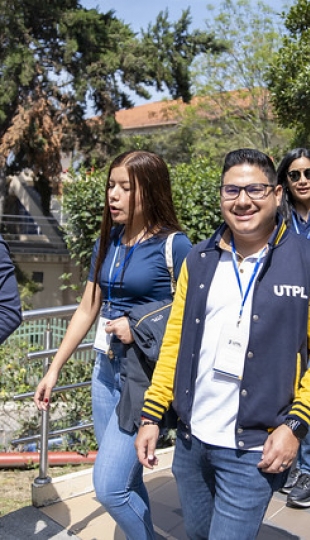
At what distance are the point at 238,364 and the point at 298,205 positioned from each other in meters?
1.81

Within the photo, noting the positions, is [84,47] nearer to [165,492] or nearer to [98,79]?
[98,79]

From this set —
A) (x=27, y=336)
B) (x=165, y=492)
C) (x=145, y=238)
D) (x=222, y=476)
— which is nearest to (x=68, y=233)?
(x=27, y=336)

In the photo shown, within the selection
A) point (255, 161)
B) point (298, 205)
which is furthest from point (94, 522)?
point (255, 161)

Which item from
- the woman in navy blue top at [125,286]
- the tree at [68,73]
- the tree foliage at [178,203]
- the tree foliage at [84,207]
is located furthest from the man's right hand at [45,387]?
the tree at [68,73]

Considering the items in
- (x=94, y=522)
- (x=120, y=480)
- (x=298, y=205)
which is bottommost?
(x=94, y=522)

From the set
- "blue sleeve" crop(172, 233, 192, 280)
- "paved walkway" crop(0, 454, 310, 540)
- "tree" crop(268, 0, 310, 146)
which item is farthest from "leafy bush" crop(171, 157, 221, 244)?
"blue sleeve" crop(172, 233, 192, 280)

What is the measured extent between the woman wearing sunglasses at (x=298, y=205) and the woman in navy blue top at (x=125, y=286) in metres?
1.02

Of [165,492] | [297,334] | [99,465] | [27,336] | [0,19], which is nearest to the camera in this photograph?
[297,334]

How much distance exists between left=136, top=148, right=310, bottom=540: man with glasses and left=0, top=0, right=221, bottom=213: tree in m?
17.5

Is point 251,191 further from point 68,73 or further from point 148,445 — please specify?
point 68,73

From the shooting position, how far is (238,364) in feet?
5.81

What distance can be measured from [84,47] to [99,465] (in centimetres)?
1883

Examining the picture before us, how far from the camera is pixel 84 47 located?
1928 centimetres

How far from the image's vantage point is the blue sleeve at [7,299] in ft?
7.39
